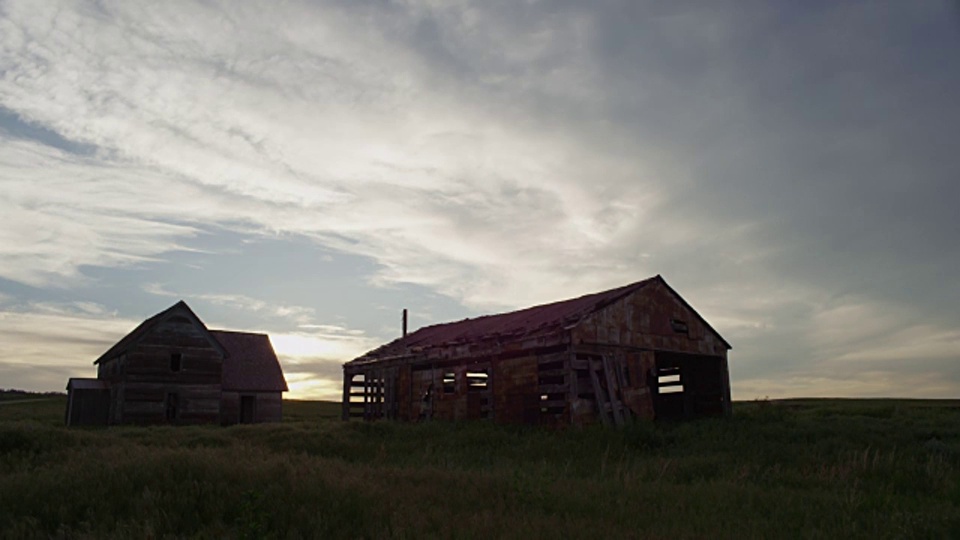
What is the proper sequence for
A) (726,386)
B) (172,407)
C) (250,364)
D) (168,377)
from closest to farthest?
(726,386), (168,377), (172,407), (250,364)

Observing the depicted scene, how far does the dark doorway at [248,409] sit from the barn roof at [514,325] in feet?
39.1

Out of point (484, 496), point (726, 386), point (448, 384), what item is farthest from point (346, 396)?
point (484, 496)

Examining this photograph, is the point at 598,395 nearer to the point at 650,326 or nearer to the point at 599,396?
the point at 599,396

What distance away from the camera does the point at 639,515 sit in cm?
823

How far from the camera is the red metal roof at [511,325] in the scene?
2298 centimetres

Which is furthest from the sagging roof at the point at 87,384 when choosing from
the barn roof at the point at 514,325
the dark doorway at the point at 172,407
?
the barn roof at the point at 514,325

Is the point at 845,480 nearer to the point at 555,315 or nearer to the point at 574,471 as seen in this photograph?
the point at 574,471

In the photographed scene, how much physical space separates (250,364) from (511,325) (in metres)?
23.6

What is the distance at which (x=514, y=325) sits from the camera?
25766 mm

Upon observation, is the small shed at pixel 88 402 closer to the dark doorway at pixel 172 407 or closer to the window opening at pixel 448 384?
the dark doorway at pixel 172 407

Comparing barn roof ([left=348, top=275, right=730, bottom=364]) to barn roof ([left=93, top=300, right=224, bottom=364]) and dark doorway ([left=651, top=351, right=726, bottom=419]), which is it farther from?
barn roof ([left=93, top=300, right=224, bottom=364])

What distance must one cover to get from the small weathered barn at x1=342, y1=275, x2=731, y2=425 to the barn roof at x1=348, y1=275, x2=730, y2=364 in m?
0.07

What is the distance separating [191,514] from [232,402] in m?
34.8

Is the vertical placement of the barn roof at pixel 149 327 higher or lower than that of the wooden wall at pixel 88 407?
higher
